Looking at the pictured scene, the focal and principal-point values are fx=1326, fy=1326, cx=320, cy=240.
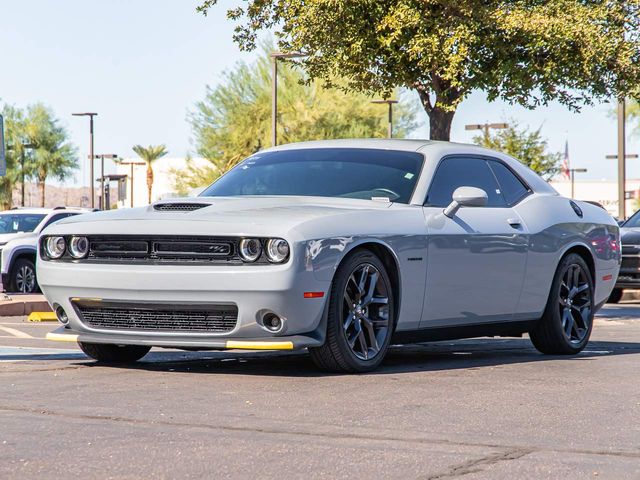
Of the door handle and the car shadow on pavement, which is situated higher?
the door handle

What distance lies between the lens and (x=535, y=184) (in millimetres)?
10148

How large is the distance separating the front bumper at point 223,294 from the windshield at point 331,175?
1295 mm

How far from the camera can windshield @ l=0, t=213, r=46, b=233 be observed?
74.3 ft

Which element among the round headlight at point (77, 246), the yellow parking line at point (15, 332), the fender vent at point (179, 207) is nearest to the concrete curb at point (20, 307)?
the yellow parking line at point (15, 332)

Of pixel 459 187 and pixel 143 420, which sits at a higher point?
pixel 459 187

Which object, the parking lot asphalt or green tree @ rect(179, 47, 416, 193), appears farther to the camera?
green tree @ rect(179, 47, 416, 193)

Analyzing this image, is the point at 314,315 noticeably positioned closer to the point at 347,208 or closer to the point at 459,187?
→ the point at 347,208

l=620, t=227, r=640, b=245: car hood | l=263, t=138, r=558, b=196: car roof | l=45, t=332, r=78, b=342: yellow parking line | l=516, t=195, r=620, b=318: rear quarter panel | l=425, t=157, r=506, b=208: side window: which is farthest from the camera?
l=620, t=227, r=640, b=245: car hood

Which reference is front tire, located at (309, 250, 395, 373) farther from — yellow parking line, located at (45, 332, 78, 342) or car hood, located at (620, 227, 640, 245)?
car hood, located at (620, 227, 640, 245)

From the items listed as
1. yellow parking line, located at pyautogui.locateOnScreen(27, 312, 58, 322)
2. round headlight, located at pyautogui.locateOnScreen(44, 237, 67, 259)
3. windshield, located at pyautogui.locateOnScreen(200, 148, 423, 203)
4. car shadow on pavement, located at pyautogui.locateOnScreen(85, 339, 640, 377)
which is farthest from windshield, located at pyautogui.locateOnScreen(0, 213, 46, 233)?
round headlight, located at pyautogui.locateOnScreen(44, 237, 67, 259)

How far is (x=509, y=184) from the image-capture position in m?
9.83

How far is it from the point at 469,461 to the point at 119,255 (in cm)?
343

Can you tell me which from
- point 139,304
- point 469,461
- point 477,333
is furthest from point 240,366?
point 469,461

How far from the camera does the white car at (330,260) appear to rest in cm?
751
